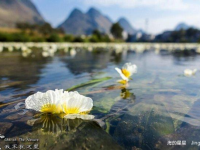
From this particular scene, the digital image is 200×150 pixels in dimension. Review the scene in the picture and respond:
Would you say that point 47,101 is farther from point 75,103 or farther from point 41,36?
point 41,36

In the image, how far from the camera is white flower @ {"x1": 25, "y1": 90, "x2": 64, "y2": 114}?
53.0 inches

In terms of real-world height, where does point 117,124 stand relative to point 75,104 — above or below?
below

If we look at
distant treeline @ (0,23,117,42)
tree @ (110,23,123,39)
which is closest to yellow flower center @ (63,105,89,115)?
distant treeline @ (0,23,117,42)

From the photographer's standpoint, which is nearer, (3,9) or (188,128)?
(188,128)

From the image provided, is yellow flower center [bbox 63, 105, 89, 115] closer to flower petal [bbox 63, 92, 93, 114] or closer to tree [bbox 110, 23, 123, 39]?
flower petal [bbox 63, 92, 93, 114]

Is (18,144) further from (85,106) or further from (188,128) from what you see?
(188,128)

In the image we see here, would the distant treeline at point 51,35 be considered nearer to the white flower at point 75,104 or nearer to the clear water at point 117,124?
the clear water at point 117,124

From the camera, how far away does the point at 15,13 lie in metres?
175

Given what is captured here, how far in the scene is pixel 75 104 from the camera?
1332 millimetres

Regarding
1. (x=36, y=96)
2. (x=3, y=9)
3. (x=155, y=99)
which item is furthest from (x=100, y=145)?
(x=3, y=9)

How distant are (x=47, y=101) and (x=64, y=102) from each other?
132 mm

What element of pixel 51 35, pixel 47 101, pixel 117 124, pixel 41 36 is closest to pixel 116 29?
pixel 41 36

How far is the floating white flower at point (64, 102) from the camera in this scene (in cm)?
133

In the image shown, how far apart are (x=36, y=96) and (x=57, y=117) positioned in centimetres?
24
